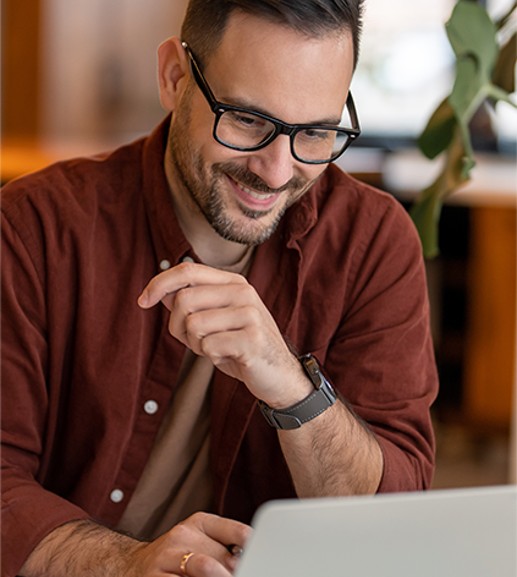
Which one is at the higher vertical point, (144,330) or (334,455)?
(144,330)

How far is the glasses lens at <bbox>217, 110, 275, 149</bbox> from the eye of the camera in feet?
4.52

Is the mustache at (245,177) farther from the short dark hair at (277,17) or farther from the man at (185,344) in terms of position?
the short dark hair at (277,17)

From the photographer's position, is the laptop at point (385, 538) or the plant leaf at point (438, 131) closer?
the laptop at point (385, 538)

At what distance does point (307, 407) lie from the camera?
1.34 metres

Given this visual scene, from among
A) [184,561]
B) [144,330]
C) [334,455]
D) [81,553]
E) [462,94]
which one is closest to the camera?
[184,561]

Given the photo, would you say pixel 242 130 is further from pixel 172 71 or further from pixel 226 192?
pixel 172 71

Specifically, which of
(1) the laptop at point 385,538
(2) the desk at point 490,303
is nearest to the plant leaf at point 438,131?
(1) the laptop at point 385,538

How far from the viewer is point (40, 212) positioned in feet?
4.81

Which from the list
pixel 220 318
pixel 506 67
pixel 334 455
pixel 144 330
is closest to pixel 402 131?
pixel 506 67

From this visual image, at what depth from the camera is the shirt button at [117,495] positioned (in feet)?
4.84

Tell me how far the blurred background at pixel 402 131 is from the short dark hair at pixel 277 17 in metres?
2.45

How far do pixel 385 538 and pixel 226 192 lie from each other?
0.78m

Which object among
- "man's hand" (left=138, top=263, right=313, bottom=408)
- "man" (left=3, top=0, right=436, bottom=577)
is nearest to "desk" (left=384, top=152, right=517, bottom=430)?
"man" (left=3, top=0, right=436, bottom=577)

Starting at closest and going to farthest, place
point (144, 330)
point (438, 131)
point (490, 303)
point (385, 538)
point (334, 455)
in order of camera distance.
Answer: point (385, 538)
point (334, 455)
point (144, 330)
point (438, 131)
point (490, 303)
